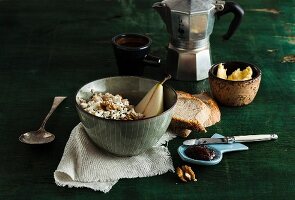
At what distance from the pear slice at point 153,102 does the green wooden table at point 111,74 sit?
80mm

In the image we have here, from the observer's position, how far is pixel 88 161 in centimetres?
94

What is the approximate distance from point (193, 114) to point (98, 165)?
246 millimetres

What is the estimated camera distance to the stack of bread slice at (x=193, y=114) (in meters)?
1.03

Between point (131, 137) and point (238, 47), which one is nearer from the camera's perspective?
point (131, 137)

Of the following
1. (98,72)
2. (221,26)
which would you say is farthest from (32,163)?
(221,26)

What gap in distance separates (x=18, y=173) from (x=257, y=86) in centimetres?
55

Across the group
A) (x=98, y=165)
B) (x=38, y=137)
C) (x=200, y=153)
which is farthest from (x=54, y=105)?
(x=200, y=153)

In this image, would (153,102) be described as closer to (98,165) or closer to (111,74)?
(98,165)

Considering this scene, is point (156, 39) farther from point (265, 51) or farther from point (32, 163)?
point (32, 163)

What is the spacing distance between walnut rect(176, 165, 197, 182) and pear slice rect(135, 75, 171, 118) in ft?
0.40

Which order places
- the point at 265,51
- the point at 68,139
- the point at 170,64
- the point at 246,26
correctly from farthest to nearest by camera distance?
1. the point at 246,26
2. the point at 265,51
3. the point at 170,64
4. the point at 68,139

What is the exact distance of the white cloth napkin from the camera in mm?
897

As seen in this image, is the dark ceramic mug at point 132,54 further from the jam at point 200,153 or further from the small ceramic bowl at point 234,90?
the jam at point 200,153

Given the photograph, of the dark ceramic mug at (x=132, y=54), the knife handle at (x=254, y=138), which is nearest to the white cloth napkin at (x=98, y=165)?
the knife handle at (x=254, y=138)
